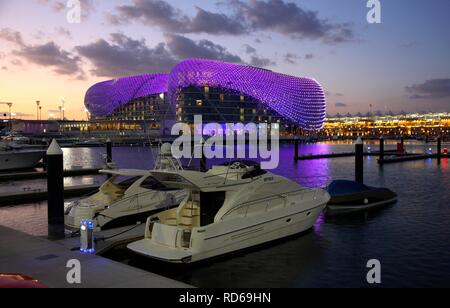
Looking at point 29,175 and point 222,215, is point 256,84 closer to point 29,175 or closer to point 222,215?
point 29,175

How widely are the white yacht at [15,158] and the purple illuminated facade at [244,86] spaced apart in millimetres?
109632

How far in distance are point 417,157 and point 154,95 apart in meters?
144

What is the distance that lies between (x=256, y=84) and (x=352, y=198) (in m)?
150

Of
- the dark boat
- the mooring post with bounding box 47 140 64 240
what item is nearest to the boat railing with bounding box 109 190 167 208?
the mooring post with bounding box 47 140 64 240

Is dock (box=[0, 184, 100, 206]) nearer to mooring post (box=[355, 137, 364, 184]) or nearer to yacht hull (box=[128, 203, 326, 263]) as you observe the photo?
yacht hull (box=[128, 203, 326, 263])

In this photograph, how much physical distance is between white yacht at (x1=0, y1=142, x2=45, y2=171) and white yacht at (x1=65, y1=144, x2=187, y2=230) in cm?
3671

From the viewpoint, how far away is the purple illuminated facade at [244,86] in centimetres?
16500

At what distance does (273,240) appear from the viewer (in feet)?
54.6

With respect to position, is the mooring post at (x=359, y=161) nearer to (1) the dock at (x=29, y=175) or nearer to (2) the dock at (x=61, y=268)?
(2) the dock at (x=61, y=268)

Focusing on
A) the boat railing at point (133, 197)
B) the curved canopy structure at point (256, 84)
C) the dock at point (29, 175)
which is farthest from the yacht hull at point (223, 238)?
the curved canopy structure at point (256, 84)

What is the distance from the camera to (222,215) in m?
14.5

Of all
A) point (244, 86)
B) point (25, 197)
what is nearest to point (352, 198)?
point (25, 197)

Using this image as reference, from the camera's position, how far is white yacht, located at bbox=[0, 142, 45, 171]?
169 feet

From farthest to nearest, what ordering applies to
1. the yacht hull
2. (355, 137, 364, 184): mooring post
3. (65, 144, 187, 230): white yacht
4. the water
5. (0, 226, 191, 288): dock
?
1. (355, 137, 364, 184): mooring post
2. (65, 144, 187, 230): white yacht
3. the yacht hull
4. the water
5. (0, 226, 191, 288): dock
